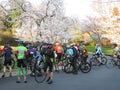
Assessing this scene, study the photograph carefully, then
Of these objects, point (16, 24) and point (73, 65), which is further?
point (16, 24)

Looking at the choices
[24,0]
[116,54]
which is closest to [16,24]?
[24,0]

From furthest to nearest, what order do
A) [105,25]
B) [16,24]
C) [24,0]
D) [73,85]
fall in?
[105,25]
[16,24]
[24,0]
[73,85]

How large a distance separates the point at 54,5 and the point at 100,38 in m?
28.0

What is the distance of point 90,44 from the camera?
75.6 metres

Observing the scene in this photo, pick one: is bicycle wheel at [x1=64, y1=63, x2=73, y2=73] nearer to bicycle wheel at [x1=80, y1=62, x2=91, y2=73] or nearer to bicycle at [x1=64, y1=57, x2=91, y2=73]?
bicycle at [x1=64, y1=57, x2=91, y2=73]

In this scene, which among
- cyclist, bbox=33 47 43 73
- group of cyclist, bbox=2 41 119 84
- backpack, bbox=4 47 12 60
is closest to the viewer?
group of cyclist, bbox=2 41 119 84

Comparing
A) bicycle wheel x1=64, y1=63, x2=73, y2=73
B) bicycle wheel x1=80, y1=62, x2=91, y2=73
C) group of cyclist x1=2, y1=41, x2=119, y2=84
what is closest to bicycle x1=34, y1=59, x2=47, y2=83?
group of cyclist x1=2, y1=41, x2=119, y2=84

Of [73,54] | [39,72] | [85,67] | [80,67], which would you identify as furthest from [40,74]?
[85,67]

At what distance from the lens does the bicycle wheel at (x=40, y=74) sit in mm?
17109

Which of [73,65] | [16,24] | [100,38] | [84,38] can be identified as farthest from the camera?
[84,38]

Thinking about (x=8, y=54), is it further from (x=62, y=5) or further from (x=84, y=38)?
(x=84, y=38)

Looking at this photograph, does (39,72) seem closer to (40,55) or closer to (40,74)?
(40,74)

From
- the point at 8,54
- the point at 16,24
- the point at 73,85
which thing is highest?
the point at 16,24

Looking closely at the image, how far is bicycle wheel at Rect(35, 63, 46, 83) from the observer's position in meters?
17.1
